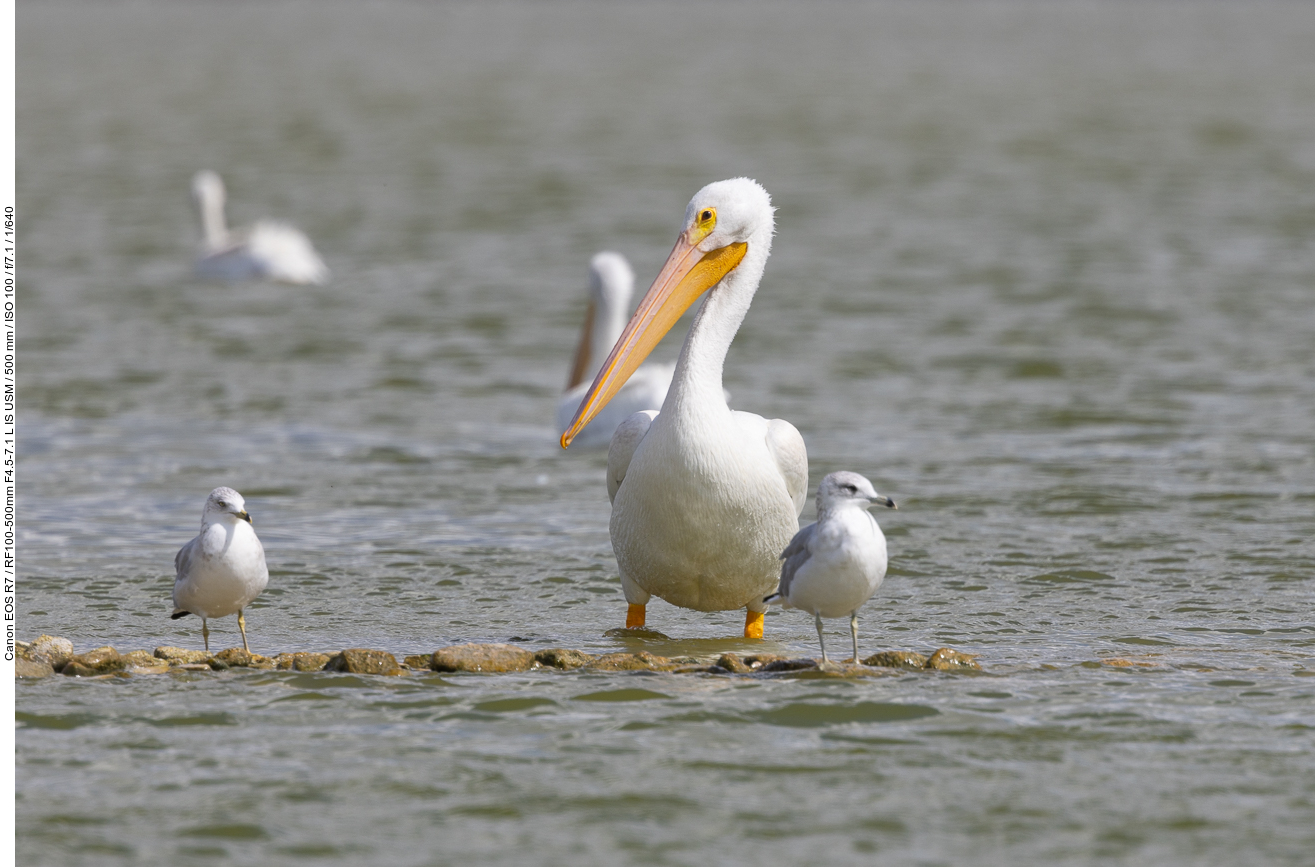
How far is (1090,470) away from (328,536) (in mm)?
4063

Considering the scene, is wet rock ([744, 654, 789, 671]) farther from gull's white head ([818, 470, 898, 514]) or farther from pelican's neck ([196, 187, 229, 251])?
pelican's neck ([196, 187, 229, 251])

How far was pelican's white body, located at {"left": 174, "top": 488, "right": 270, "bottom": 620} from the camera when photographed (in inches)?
232

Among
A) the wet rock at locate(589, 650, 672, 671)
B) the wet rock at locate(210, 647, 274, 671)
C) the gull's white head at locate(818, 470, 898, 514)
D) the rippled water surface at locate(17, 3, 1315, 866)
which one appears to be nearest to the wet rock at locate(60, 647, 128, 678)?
the rippled water surface at locate(17, 3, 1315, 866)

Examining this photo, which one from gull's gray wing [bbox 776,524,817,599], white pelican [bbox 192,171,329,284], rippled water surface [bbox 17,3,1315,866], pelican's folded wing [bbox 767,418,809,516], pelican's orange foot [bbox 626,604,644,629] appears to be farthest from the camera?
white pelican [bbox 192,171,329,284]

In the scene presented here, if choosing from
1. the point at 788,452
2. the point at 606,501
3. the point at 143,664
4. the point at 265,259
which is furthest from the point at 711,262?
the point at 265,259

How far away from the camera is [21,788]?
487 cm

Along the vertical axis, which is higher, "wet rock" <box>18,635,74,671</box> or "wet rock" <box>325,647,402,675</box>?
"wet rock" <box>18,635,74,671</box>

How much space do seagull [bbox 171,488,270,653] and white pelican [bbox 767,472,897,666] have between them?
1.75m

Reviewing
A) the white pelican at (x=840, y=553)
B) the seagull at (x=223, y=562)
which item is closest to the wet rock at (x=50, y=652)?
the seagull at (x=223, y=562)

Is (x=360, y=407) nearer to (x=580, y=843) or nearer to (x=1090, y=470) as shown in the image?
(x=1090, y=470)

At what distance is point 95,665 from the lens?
19.3 feet

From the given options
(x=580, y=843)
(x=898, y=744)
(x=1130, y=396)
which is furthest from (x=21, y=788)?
(x=1130, y=396)

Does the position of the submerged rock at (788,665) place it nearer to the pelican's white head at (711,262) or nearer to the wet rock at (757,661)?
the wet rock at (757,661)

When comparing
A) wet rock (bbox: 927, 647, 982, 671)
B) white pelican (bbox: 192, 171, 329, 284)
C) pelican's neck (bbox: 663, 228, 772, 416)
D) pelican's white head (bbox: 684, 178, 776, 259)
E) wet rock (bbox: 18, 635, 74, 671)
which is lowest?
wet rock (bbox: 927, 647, 982, 671)
